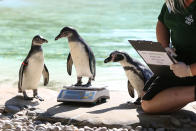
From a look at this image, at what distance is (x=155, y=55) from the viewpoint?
3.30m

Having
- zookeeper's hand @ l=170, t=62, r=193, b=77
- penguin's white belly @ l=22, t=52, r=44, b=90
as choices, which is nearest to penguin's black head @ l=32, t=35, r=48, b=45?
penguin's white belly @ l=22, t=52, r=44, b=90

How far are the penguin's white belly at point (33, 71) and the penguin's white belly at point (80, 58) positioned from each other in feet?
1.03

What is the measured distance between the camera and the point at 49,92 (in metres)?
4.80

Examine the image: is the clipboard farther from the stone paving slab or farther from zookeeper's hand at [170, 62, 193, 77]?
the stone paving slab

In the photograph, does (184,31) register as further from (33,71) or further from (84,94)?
(33,71)

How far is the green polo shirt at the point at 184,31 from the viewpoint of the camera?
339 cm

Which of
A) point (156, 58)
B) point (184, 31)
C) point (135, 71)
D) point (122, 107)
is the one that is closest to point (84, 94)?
point (122, 107)

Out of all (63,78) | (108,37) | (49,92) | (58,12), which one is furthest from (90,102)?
(58,12)

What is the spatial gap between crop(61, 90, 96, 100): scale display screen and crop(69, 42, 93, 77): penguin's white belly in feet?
1.02

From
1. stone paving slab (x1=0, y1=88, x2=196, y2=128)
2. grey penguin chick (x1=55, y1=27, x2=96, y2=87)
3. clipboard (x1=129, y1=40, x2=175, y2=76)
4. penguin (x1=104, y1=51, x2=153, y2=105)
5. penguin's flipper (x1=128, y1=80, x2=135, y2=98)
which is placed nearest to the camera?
clipboard (x1=129, y1=40, x2=175, y2=76)

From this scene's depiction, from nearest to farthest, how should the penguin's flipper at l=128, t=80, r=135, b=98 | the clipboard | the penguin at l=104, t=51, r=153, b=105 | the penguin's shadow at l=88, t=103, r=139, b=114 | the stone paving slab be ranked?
the clipboard, the stone paving slab, the penguin's shadow at l=88, t=103, r=139, b=114, the penguin at l=104, t=51, r=153, b=105, the penguin's flipper at l=128, t=80, r=135, b=98

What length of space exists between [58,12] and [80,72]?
10.5 meters

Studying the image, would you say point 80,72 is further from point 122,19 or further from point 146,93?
point 122,19

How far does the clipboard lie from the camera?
127 inches
